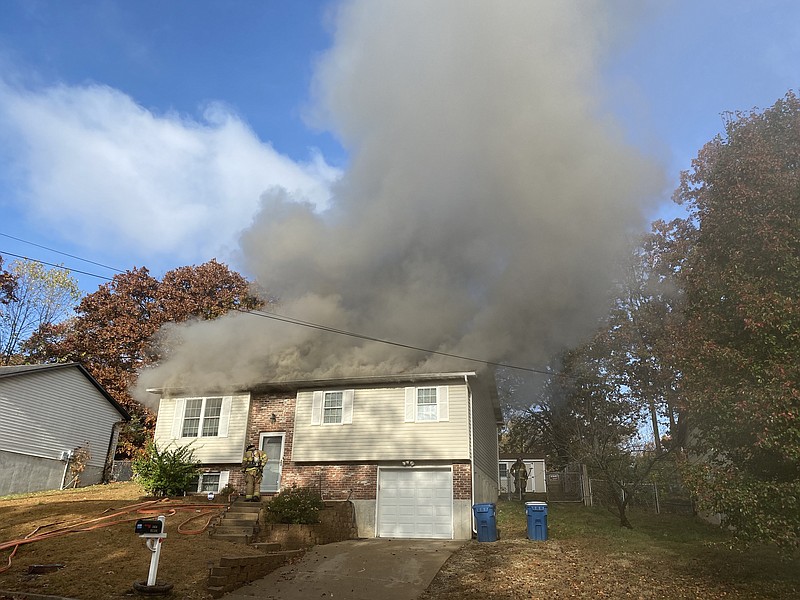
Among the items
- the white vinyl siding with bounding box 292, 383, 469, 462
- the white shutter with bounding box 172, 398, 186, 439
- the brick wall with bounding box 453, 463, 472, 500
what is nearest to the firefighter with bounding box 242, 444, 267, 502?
the white vinyl siding with bounding box 292, 383, 469, 462

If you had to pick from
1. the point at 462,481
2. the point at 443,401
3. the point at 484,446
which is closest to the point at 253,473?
the point at 443,401

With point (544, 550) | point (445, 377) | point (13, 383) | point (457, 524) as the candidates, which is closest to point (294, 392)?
point (445, 377)

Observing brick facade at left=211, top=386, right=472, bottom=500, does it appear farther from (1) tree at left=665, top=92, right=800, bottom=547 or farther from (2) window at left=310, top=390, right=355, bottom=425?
(1) tree at left=665, top=92, right=800, bottom=547

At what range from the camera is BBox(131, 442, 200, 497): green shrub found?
16.8 metres

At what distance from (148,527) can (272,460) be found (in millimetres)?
8982

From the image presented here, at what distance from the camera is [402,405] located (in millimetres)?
16484

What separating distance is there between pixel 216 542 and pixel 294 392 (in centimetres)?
635

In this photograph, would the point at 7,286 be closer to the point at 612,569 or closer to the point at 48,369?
the point at 48,369

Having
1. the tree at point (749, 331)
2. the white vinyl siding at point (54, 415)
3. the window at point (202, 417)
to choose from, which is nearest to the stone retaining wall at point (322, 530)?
the window at point (202, 417)

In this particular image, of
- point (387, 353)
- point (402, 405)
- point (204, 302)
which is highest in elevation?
point (204, 302)

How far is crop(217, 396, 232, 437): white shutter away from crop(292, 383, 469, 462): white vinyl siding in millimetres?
2322

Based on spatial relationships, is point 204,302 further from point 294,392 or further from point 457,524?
point 457,524

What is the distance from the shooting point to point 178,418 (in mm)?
18406

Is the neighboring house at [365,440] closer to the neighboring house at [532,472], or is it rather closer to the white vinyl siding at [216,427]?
the white vinyl siding at [216,427]
